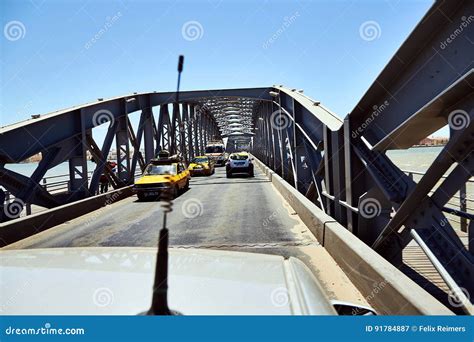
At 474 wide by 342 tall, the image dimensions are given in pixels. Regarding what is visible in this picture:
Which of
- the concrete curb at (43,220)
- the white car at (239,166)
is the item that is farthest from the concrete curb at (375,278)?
the white car at (239,166)

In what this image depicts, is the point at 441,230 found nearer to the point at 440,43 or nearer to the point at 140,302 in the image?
the point at 440,43

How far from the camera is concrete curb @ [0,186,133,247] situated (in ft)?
28.0

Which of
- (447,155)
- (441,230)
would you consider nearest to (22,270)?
(447,155)

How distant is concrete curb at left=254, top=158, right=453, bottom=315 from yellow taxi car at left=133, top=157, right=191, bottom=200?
370 inches

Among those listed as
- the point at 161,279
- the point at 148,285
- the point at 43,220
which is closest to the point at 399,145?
the point at 148,285

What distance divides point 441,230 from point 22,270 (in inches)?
187

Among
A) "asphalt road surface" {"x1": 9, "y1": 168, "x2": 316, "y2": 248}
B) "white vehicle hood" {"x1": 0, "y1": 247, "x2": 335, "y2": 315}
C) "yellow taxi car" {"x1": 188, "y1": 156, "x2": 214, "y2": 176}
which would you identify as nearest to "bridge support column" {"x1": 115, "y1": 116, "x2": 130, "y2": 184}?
"asphalt road surface" {"x1": 9, "y1": 168, "x2": 316, "y2": 248}

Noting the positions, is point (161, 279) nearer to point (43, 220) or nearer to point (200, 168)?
point (43, 220)

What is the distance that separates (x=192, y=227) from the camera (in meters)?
10.0

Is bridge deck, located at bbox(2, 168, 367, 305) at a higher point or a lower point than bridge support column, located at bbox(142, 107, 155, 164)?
lower

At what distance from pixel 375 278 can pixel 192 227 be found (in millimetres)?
6222

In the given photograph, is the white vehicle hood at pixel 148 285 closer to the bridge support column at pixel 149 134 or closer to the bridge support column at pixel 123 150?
the bridge support column at pixel 123 150

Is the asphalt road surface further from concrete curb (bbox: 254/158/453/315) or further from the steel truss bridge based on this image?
the steel truss bridge

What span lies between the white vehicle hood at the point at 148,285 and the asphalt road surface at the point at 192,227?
202 inches
